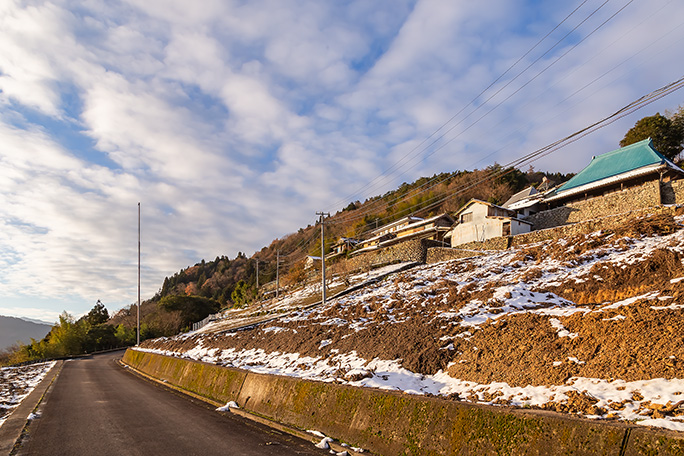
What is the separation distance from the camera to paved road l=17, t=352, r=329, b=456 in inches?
265

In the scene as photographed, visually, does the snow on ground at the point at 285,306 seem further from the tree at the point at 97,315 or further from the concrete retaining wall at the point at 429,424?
the tree at the point at 97,315

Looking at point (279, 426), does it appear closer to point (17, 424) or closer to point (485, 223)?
point (17, 424)

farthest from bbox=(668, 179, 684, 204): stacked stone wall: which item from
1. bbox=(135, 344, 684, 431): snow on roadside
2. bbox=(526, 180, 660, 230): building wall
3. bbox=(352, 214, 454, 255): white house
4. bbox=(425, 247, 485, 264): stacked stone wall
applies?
bbox=(135, 344, 684, 431): snow on roadside

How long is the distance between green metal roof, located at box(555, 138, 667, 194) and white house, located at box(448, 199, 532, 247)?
6.22m

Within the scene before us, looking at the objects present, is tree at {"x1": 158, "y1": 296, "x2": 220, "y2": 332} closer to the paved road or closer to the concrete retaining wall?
the paved road

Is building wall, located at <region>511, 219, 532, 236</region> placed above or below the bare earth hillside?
above

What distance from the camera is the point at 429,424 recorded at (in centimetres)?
562

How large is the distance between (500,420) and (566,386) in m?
2.83

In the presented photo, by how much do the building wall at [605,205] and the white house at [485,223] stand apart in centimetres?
208

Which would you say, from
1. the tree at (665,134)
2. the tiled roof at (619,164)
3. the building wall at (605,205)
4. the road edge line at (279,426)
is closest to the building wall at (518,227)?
the building wall at (605,205)

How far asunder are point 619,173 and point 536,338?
116 feet

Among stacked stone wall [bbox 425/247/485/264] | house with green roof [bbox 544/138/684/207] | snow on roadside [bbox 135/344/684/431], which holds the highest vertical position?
house with green roof [bbox 544/138/684/207]

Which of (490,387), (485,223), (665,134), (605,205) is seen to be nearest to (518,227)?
(485,223)

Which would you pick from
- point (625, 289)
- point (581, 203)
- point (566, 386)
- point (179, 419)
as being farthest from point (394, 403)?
point (581, 203)
